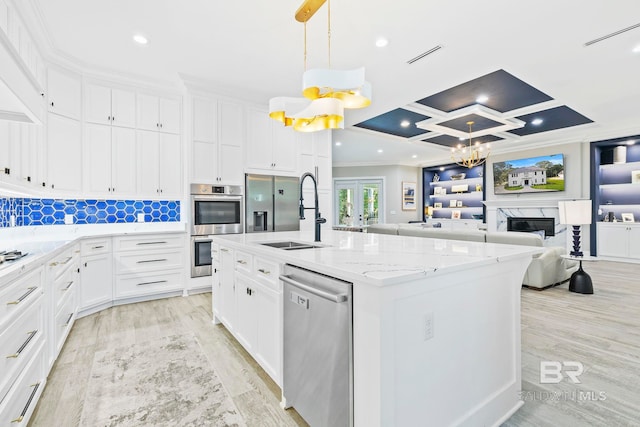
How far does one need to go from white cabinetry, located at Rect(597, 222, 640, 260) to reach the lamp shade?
12.2 feet

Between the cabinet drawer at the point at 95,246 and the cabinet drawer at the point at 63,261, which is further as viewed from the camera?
the cabinet drawer at the point at 95,246

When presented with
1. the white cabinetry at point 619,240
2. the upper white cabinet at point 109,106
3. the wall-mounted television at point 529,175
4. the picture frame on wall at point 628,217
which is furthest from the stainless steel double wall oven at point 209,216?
the picture frame on wall at point 628,217

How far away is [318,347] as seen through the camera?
1.41m

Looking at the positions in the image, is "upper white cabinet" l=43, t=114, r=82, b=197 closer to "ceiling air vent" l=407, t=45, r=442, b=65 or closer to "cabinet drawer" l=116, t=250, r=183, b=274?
"cabinet drawer" l=116, t=250, r=183, b=274

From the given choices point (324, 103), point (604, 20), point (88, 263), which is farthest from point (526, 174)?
point (88, 263)

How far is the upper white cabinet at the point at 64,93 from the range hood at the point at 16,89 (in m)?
1.84

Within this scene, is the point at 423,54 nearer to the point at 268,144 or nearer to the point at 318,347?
the point at 268,144

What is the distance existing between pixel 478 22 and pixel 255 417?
11.4ft

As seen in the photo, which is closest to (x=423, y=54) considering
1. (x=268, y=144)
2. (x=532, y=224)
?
(x=268, y=144)

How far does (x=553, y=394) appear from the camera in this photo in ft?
6.02

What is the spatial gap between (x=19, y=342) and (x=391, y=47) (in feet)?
11.7

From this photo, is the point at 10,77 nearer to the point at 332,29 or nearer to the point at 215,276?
the point at 215,276

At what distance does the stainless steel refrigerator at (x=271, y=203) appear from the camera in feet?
14.3

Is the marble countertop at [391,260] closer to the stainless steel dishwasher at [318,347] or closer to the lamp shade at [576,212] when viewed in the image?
the stainless steel dishwasher at [318,347]
